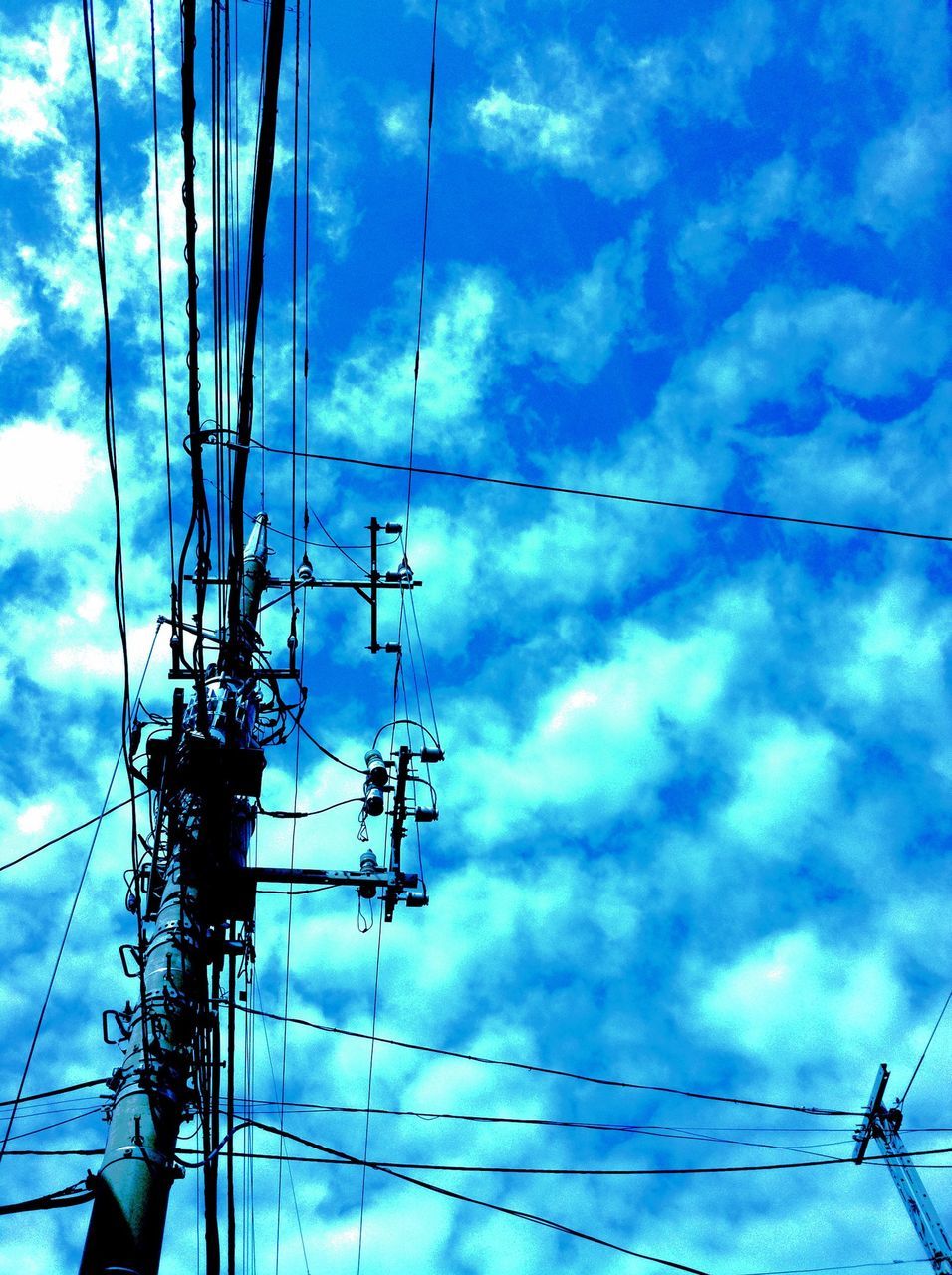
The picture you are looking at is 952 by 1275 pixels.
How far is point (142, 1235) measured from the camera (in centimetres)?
534

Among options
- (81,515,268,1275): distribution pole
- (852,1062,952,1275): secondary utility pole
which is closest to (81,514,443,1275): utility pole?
(81,515,268,1275): distribution pole

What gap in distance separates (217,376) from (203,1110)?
16.2 feet

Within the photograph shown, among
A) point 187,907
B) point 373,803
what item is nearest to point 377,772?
point 373,803

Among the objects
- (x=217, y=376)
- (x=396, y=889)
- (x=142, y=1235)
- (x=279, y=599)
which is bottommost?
(x=142, y=1235)

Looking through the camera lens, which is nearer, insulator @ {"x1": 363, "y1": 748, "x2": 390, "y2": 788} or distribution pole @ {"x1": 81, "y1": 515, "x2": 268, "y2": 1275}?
distribution pole @ {"x1": 81, "y1": 515, "x2": 268, "y2": 1275}

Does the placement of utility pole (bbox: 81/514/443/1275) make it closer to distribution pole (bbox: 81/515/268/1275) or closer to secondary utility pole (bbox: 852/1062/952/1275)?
distribution pole (bbox: 81/515/268/1275)

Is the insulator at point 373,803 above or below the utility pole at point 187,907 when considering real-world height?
above

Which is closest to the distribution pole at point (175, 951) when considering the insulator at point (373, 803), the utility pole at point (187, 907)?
the utility pole at point (187, 907)

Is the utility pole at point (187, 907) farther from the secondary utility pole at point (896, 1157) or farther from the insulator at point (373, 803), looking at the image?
the secondary utility pole at point (896, 1157)

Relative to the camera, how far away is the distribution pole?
17.9 feet

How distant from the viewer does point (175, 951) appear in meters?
7.09

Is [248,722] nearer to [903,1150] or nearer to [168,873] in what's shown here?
[168,873]

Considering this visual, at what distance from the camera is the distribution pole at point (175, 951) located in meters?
5.45

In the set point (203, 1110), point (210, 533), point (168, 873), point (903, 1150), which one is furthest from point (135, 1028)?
point (903, 1150)
